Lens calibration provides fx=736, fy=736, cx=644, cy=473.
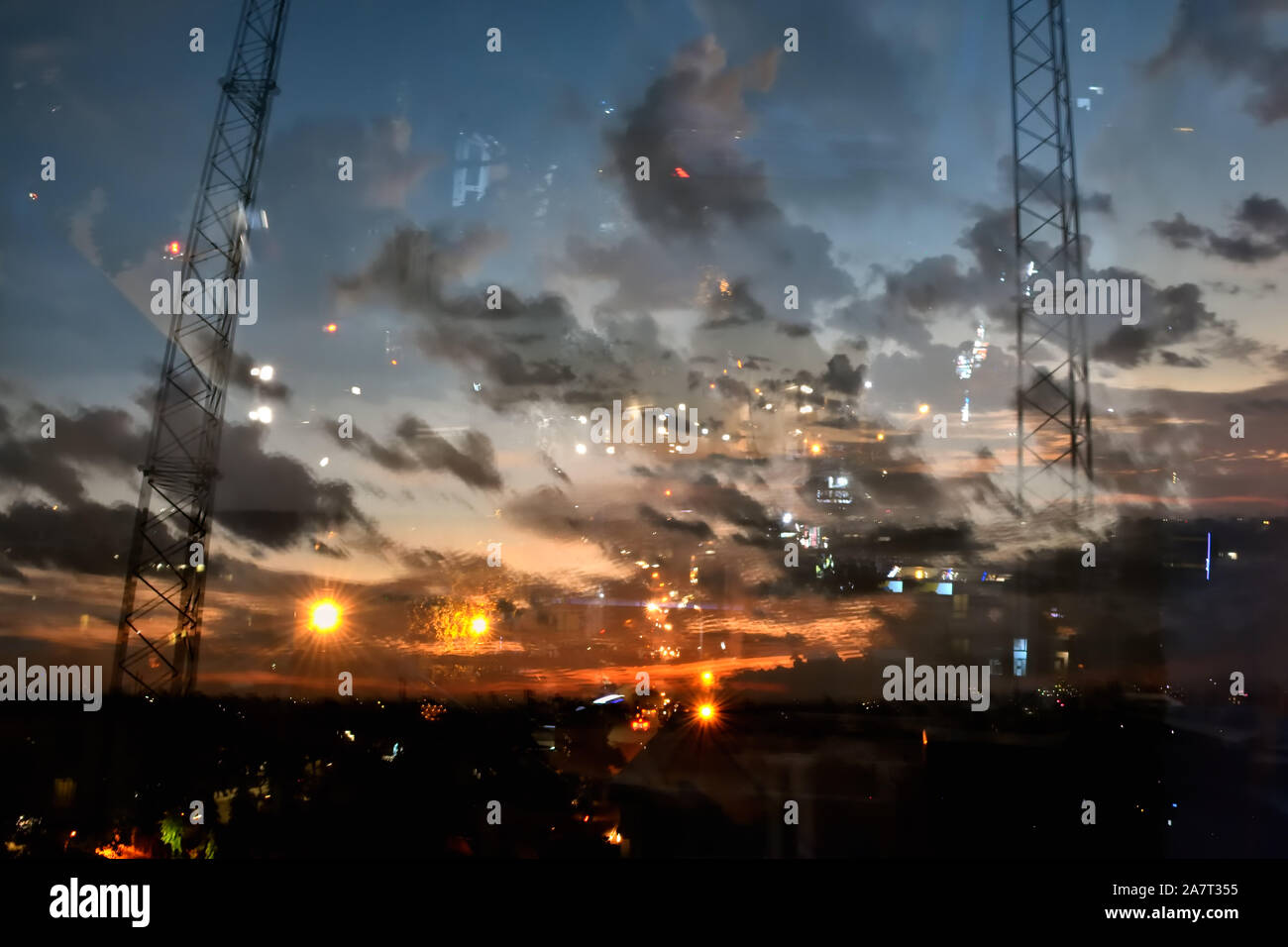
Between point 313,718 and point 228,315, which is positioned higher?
point 228,315

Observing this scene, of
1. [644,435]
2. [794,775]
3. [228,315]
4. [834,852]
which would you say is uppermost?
[228,315]

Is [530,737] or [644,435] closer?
[644,435]

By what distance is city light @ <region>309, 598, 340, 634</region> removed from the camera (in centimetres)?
505

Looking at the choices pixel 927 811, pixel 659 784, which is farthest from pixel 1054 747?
pixel 659 784

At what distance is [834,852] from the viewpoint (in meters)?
3.86

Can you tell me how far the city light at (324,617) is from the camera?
16.6 feet

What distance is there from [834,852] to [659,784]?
102 cm

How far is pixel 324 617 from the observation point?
5.06 meters

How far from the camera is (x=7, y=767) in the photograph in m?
4.18

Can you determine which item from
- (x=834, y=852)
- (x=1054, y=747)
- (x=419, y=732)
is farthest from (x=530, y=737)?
(x=1054, y=747)
